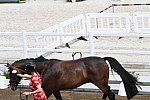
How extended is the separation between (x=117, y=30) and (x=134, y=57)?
3.60m

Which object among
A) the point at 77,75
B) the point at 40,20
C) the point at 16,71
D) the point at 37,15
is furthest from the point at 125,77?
the point at 37,15

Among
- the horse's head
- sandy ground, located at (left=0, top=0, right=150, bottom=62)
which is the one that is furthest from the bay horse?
sandy ground, located at (left=0, top=0, right=150, bottom=62)

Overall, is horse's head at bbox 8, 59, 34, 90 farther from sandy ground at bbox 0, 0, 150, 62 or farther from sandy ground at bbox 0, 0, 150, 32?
sandy ground at bbox 0, 0, 150, 32

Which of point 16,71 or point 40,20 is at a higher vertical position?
point 16,71

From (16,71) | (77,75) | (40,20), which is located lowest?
(40,20)

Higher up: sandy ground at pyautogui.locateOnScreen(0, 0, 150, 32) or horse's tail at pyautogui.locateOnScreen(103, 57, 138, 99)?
horse's tail at pyautogui.locateOnScreen(103, 57, 138, 99)

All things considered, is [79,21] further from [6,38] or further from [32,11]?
[32,11]

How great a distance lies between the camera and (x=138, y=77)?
1127 cm

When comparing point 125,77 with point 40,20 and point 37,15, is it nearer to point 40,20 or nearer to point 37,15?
point 40,20

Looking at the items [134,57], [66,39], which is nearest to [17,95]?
[134,57]

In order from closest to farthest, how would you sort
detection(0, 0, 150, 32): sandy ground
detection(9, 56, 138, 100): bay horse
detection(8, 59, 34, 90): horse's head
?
detection(8, 59, 34, 90): horse's head → detection(9, 56, 138, 100): bay horse → detection(0, 0, 150, 32): sandy ground

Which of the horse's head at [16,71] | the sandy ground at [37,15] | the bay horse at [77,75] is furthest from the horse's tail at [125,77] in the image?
the sandy ground at [37,15]

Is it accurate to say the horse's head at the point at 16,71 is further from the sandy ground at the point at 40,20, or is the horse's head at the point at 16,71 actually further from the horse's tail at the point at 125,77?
the sandy ground at the point at 40,20

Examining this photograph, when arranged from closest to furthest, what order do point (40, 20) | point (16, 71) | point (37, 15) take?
point (16, 71) → point (40, 20) → point (37, 15)
